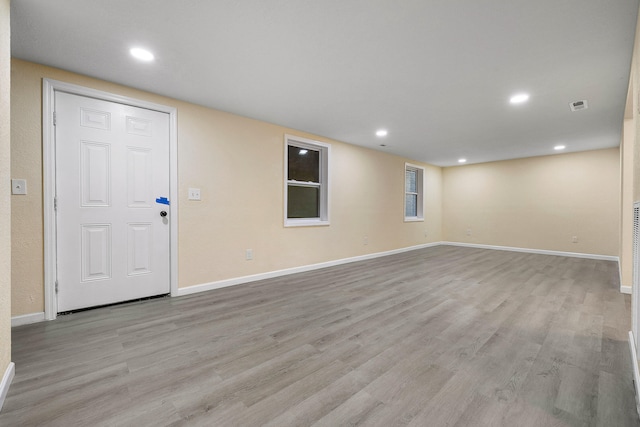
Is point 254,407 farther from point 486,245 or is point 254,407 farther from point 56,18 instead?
point 486,245

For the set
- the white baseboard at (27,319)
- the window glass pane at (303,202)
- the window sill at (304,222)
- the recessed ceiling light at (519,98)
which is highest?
the recessed ceiling light at (519,98)

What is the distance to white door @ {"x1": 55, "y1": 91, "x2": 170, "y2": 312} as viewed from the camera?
263 cm

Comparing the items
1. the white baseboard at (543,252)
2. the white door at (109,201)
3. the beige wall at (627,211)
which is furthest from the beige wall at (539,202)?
the white door at (109,201)

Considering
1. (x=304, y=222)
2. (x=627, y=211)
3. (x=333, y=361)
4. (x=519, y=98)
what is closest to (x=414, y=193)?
(x=304, y=222)

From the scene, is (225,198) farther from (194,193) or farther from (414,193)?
(414,193)

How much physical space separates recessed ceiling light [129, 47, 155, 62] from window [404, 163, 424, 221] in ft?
20.1

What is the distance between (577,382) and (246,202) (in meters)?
3.59

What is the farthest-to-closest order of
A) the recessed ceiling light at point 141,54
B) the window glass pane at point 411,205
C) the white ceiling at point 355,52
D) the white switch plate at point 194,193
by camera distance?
the window glass pane at point 411,205 < the white switch plate at point 194,193 < the recessed ceiling light at point 141,54 < the white ceiling at point 355,52

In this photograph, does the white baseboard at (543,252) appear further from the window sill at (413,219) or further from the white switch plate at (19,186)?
the white switch plate at (19,186)

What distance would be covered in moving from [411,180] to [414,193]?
379 millimetres

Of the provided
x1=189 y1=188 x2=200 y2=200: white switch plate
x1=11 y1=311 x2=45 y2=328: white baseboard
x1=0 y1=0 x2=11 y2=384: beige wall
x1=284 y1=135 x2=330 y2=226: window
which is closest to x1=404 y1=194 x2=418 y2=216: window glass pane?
x1=284 y1=135 x2=330 y2=226: window

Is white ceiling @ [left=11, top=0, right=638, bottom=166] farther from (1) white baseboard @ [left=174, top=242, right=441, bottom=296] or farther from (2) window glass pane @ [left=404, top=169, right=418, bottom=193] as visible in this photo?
(2) window glass pane @ [left=404, top=169, right=418, bottom=193]

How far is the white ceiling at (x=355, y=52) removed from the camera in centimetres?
178

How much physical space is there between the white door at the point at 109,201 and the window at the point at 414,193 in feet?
19.0
